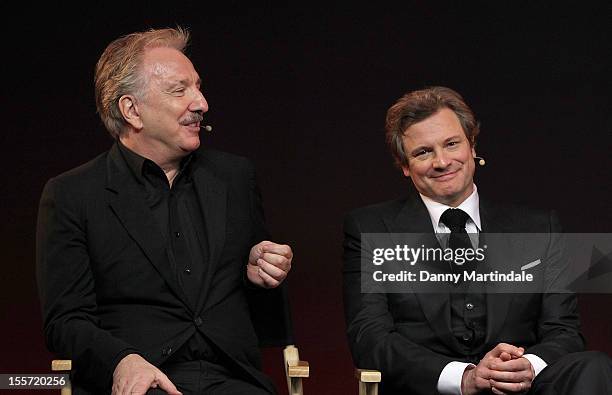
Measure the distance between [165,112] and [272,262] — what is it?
0.60 m

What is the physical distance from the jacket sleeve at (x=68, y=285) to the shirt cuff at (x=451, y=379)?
93cm

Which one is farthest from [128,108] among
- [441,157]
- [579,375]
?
[579,375]

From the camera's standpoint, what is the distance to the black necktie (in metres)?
4.12

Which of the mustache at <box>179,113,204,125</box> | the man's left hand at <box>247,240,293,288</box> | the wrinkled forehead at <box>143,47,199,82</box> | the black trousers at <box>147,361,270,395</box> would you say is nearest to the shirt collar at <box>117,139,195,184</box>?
the mustache at <box>179,113,204,125</box>

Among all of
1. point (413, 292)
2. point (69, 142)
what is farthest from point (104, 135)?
point (413, 292)

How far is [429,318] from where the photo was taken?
13.1ft

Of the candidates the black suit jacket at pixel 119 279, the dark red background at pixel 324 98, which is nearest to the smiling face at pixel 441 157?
the black suit jacket at pixel 119 279

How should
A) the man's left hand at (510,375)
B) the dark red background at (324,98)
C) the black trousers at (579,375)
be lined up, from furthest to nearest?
1. the dark red background at (324,98)
2. the man's left hand at (510,375)
3. the black trousers at (579,375)

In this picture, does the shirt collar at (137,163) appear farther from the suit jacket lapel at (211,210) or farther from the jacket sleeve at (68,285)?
the jacket sleeve at (68,285)

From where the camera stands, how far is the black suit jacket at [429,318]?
3.89m

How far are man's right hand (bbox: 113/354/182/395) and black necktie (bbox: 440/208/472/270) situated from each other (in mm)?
1085

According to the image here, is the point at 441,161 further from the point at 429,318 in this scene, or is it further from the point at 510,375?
the point at 510,375

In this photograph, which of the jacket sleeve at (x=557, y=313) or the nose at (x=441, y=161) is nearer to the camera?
the jacket sleeve at (x=557, y=313)

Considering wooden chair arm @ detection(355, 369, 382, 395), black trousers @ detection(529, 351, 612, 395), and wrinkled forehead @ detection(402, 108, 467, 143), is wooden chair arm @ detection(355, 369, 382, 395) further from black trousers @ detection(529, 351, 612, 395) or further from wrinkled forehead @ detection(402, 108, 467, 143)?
wrinkled forehead @ detection(402, 108, 467, 143)
